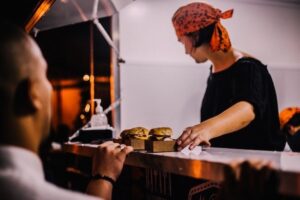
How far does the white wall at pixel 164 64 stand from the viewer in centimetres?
350

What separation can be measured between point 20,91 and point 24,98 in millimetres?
25

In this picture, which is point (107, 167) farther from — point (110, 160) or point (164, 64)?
point (164, 64)

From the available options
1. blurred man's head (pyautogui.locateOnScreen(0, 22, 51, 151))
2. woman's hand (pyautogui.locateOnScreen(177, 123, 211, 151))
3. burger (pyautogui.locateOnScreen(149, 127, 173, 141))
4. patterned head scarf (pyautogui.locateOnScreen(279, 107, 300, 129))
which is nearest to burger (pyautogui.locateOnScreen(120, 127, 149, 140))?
burger (pyautogui.locateOnScreen(149, 127, 173, 141))

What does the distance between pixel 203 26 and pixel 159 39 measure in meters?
0.43

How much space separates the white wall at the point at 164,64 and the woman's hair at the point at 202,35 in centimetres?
16

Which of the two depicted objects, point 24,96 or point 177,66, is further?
point 177,66

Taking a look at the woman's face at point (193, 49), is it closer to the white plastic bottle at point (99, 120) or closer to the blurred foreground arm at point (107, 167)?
the white plastic bottle at point (99, 120)

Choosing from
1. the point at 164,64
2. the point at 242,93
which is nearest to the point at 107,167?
the point at 242,93

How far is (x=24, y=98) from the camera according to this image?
3.85ft

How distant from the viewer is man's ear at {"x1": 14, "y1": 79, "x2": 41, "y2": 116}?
117 cm

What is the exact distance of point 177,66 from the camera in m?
3.62

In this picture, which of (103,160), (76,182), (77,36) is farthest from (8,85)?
(77,36)

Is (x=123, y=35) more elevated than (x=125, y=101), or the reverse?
(x=123, y=35)

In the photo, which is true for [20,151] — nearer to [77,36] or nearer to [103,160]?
[103,160]
